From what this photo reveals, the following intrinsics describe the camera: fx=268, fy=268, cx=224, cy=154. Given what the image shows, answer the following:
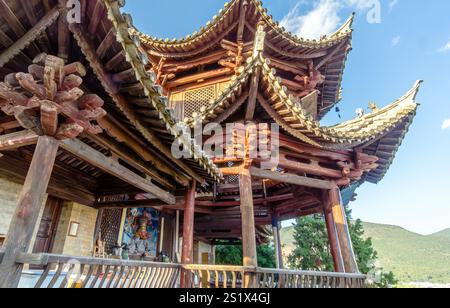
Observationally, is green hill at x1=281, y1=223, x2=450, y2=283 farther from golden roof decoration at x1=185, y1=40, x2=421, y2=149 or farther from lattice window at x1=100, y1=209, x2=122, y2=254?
lattice window at x1=100, y1=209, x2=122, y2=254

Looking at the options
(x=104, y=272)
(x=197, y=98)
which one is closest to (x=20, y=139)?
(x=104, y=272)

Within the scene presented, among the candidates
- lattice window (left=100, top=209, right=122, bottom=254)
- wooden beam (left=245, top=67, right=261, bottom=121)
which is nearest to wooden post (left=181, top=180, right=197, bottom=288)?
wooden beam (left=245, top=67, right=261, bottom=121)

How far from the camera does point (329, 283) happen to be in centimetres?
556

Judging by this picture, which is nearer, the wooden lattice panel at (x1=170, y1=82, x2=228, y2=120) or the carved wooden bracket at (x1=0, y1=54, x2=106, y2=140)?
the carved wooden bracket at (x1=0, y1=54, x2=106, y2=140)

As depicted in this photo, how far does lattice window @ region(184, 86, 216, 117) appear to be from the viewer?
8.95 m

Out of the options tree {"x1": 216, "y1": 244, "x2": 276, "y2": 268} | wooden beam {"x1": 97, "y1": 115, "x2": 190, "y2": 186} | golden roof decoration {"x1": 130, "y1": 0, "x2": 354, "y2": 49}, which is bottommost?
tree {"x1": 216, "y1": 244, "x2": 276, "y2": 268}

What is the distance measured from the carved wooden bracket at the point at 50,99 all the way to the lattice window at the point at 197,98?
6.01m

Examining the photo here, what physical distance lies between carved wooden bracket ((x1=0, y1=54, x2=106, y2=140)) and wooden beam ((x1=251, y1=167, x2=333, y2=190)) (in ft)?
12.9

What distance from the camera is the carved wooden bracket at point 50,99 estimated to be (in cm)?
258
